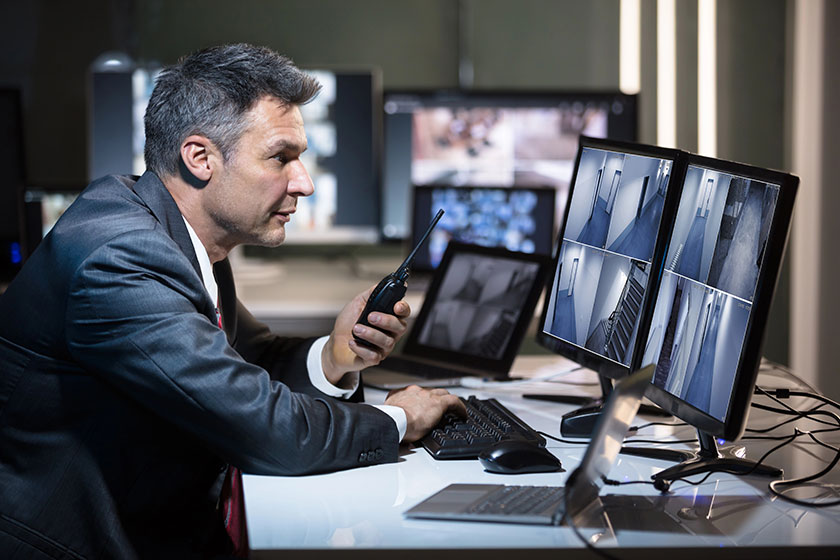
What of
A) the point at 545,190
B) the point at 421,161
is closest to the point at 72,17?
the point at 421,161

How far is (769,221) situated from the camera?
3.54 feet

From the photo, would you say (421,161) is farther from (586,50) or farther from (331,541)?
(331,541)

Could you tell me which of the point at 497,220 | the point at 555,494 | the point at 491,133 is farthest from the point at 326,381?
the point at 491,133

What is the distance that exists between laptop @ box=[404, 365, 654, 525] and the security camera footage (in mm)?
769

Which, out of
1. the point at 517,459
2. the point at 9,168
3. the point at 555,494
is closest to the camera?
the point at 555,494

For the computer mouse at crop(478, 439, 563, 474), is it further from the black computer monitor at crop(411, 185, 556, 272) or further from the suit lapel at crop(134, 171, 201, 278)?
the black computer monitor at crop(411, 185, 556, 272)

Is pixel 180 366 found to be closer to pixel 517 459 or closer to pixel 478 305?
pixel 517 459

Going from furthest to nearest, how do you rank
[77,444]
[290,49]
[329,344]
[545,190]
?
1. [290,49]
2. [545,190]
3. [329,344]
4. [77,444]

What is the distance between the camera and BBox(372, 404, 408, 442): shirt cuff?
1.30 metres

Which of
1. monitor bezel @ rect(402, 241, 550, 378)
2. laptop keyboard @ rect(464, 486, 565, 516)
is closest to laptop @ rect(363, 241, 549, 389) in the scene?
monitor bezel @ rect(402, 241, 550, 378)

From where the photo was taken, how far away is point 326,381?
5.16 ft

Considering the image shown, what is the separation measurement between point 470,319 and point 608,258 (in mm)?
535

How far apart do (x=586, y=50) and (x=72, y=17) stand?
71.9 inches

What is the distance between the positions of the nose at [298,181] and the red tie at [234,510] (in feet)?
0.75
